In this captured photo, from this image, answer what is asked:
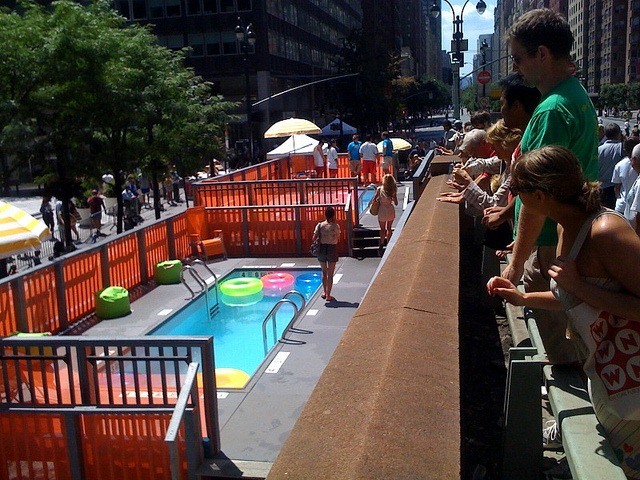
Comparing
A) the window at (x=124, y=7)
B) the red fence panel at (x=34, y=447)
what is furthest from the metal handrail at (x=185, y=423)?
the window at (x=124, y=7)

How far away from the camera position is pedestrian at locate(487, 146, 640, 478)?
231 centimetres

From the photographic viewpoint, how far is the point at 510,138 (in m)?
4.57

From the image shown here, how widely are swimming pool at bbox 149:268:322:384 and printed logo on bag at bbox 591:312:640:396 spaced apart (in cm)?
1045

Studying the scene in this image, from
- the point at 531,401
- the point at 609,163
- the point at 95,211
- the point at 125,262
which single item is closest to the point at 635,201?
the point at 609,163

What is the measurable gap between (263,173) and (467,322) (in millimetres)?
21965

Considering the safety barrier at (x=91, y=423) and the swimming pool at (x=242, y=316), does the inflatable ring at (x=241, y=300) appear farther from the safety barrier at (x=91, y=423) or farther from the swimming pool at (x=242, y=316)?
the safety barrier at (x=91, y=423)

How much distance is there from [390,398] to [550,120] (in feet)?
4.63

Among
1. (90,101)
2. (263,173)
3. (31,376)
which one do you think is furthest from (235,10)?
(31,376)

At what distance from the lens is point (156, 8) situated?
59.7 metres

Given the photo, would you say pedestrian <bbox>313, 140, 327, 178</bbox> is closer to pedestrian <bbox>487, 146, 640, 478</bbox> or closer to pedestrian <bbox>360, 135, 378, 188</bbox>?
pedestrian <bbox>360, 135, 378, 188</bbox>

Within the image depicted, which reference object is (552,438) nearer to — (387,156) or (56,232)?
(56,232)

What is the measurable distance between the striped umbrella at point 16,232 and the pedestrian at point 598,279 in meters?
7.28

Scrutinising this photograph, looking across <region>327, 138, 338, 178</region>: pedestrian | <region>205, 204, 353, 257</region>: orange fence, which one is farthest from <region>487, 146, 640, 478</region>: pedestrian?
<region>327, 138, 338, 178</region>: pedestrian

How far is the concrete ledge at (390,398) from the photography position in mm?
2221
